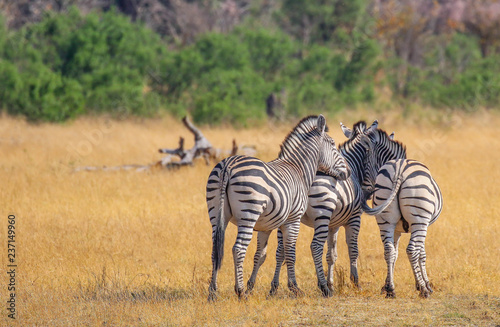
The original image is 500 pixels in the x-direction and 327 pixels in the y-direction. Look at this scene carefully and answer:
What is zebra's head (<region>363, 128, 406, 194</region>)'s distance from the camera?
25.1 ft

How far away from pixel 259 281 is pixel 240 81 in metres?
17.1

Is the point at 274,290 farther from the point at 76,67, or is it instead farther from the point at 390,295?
the point at 76,67

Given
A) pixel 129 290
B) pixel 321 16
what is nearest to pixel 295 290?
pixel 129 290

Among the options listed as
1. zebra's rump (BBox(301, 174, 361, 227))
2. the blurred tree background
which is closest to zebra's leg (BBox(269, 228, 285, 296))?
zebra's rump (BBox(301, 174, 361, 227))

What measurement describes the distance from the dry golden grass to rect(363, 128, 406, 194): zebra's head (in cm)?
128

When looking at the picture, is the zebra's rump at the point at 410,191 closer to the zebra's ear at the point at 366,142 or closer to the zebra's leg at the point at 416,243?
the zebra's leg at the point at 416,243

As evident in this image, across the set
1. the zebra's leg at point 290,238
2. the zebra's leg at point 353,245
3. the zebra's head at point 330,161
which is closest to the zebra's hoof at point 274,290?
the zebra's leg at point 290,238

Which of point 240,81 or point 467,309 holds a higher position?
point 240,81

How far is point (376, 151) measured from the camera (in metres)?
7.73

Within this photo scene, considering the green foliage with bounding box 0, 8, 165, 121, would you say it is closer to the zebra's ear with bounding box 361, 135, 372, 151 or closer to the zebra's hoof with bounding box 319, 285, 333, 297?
the zebra's ear with bounding box 361, 135, 372, 151

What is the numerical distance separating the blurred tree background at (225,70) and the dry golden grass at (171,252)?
194 inches

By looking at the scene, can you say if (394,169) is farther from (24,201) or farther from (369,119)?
(369,119)

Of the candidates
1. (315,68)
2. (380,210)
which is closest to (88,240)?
(380,210)

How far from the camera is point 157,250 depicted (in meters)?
8.98
